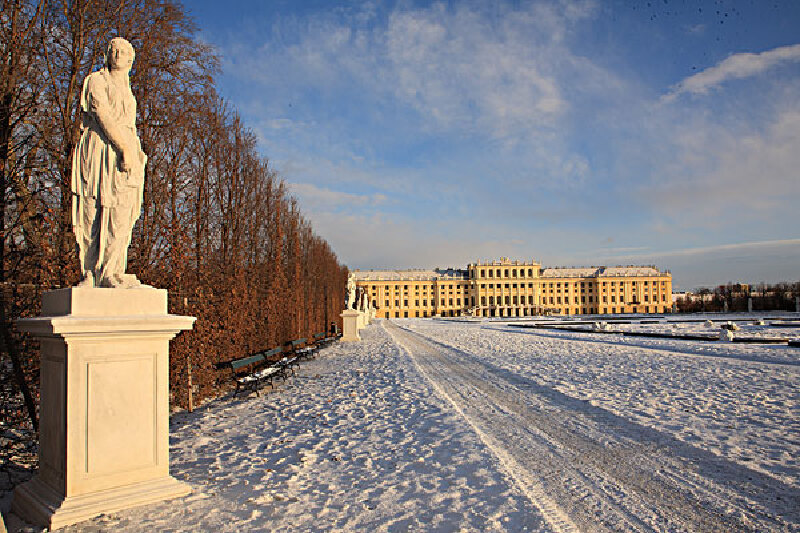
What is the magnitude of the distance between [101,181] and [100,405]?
1.74 m

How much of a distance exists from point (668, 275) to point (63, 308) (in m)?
114

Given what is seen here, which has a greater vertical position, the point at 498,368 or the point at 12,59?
the point at 12,59

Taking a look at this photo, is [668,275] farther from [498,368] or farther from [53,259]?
[53,259]

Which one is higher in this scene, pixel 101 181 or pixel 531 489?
pixel 101 181

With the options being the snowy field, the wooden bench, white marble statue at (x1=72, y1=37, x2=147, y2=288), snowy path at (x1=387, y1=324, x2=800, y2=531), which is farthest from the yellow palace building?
white marble statue at (x1=72, y1=37, x2=147, y2=288)

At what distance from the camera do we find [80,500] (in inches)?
142

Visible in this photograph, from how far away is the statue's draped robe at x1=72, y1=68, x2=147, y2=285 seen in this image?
13.1ft

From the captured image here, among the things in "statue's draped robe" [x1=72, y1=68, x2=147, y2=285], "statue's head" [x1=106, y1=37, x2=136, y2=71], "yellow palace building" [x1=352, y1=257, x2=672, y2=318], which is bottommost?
"yellow palace building" [x1=352, y1=257, x2=672, y2=318]

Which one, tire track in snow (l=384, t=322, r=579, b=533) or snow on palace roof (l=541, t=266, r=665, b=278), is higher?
snow on palace roof (l=541, t=266, r=665, b=278)

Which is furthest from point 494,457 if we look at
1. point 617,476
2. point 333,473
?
point 333,473

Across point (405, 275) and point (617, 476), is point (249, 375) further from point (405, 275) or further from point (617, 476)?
point (405, 275)

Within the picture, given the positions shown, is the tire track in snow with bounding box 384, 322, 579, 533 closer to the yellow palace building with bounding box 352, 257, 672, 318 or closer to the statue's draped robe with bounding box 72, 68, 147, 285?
the statue's draped robe with bounding box 72, 68, 147, 285

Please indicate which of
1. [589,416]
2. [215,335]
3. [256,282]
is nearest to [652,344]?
[589,416]

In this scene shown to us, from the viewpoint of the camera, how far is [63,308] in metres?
3.73
